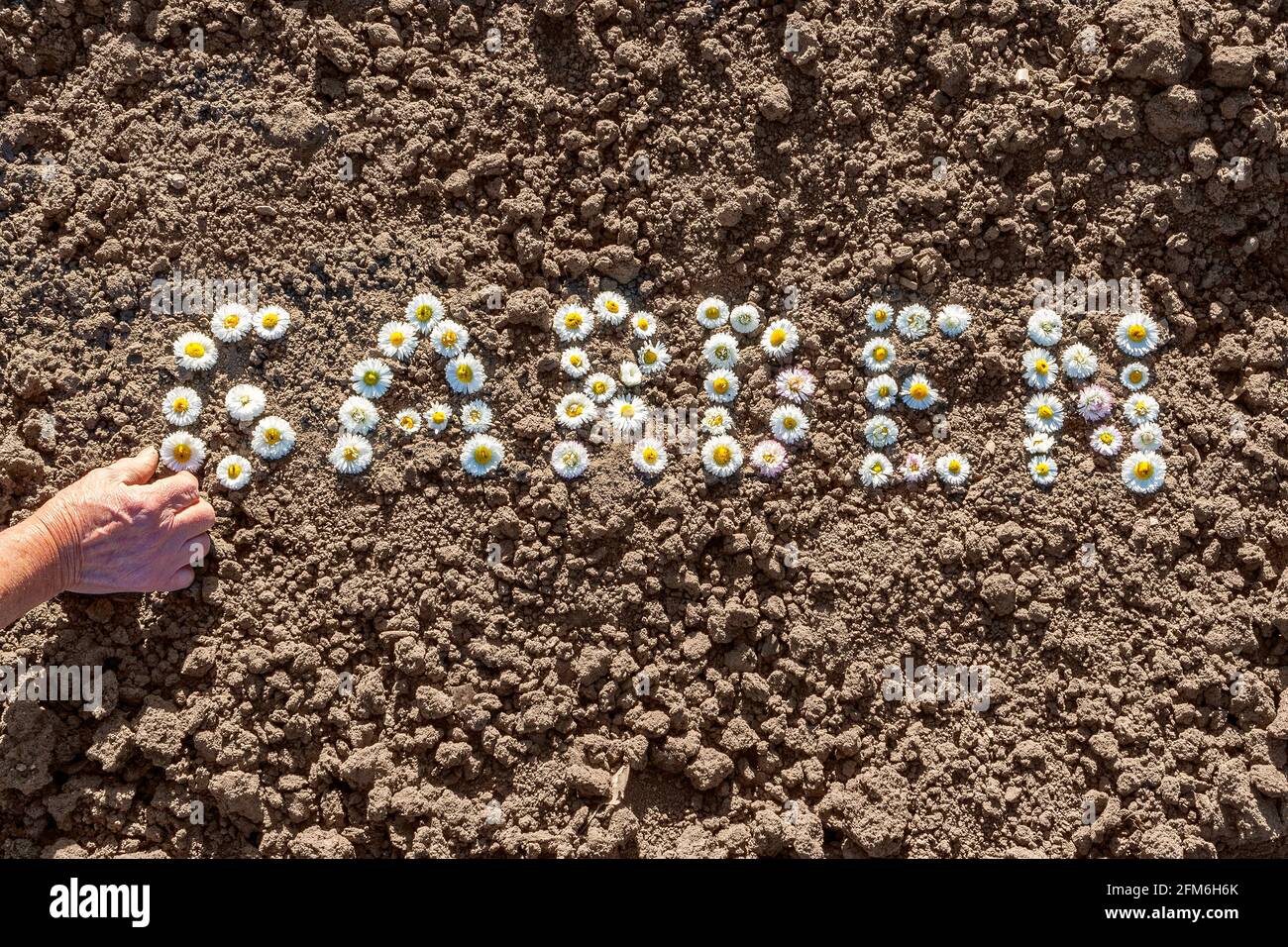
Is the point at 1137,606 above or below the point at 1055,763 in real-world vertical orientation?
above

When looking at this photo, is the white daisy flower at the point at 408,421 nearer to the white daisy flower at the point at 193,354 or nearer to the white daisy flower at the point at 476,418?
the white daisy flower at the point at 476,418

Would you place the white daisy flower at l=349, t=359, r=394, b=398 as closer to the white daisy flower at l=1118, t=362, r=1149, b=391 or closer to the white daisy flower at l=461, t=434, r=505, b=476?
the white daisy flower at l=461, t=434, r=505, b=476

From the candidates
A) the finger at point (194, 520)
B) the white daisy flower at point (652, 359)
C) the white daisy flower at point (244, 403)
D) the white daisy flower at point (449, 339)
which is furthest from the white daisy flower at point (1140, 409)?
the finger at point (194, 520)

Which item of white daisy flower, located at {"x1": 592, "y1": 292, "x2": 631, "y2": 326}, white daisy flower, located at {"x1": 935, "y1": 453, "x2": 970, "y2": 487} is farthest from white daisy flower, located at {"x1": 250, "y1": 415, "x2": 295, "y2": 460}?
white daisy flower, located at {"x1": 935, "y1": 453, "x2": 970, "y2": 487}

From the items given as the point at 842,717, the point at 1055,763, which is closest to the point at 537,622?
the point at 842,717

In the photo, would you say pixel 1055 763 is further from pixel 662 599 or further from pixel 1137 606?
pixel 662 599

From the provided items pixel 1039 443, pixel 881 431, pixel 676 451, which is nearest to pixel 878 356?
pixel 881 431
